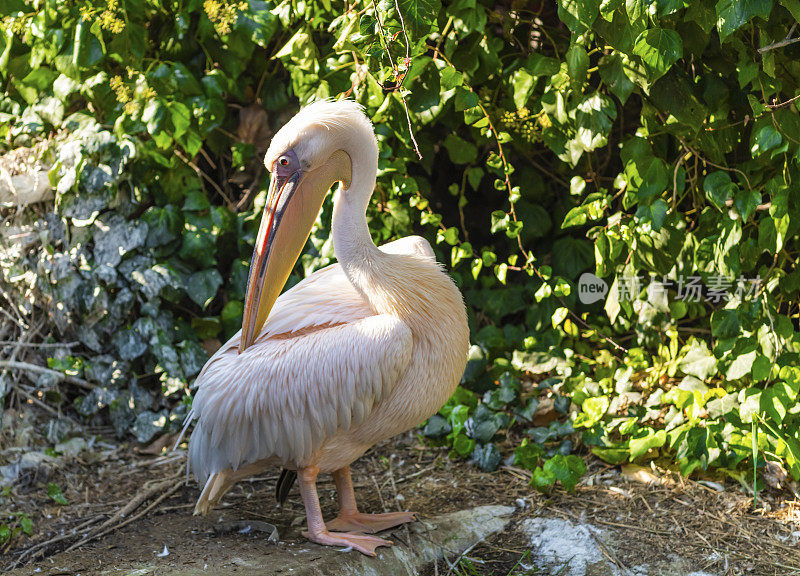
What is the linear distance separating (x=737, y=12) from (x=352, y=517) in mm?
2045

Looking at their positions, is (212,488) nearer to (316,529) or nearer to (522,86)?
(316,529)

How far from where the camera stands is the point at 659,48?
2.45 metres

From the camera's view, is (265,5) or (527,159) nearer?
(265,5)

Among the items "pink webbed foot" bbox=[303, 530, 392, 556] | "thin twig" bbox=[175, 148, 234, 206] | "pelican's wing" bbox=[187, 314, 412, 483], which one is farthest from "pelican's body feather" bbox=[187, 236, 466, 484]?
"thin twig" bbox=[175, 148, 234, 206]

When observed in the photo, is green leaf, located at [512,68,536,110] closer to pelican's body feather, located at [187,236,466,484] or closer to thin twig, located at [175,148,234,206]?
pelican's body feather, located at [187,236,466,484]

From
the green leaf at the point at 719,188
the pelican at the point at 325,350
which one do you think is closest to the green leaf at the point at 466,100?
the pelican at the point at 325,350

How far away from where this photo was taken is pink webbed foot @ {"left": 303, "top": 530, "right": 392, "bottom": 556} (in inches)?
97.9

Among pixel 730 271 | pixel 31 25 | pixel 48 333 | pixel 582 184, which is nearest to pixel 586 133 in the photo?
pixel 582 184

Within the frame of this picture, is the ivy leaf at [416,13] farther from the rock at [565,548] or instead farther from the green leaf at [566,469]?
the rock at [565,548]

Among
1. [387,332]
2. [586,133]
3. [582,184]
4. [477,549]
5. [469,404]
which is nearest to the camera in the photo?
[387,332]

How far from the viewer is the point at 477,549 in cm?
268

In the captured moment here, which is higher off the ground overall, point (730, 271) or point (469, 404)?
point (730, 271)

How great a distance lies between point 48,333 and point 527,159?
2.56 metres

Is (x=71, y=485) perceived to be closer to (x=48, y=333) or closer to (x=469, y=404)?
(x=48, y=333)
